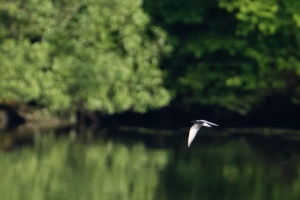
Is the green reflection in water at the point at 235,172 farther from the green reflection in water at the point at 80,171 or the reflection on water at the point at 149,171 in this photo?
the green reflection in water at the point at 80,171

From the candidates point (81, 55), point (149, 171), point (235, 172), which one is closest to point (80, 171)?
point (149, 171)

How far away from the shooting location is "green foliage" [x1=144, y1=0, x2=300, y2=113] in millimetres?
43500

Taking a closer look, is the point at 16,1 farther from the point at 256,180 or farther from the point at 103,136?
the point at 256,180

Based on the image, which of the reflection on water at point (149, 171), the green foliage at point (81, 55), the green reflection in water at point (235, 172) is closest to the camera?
the reflection on water at point (149, 171)

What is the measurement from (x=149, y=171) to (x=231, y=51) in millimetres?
11102

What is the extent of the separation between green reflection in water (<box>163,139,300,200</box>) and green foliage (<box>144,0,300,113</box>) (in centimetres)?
419

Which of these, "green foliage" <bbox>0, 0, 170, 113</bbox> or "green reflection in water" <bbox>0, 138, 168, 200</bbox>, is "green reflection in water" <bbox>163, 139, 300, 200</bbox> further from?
"green foliage" <bbox>0, 0, 170, 113</bbox>

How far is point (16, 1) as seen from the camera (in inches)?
1721

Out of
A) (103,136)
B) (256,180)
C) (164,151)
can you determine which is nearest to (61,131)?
(103,136)

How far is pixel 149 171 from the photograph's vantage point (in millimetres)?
33844

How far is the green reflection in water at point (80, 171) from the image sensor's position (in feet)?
99.3

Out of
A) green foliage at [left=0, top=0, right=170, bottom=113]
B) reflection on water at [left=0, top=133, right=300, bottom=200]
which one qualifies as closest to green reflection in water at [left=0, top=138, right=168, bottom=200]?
reflection on water at [left=0, top=133, right=300, bottom=200]

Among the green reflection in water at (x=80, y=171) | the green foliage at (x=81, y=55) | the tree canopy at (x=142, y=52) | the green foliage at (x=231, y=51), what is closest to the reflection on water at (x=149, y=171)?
the green reflection in water at (x=80, y=171)

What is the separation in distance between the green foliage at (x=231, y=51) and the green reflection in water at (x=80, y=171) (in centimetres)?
634
